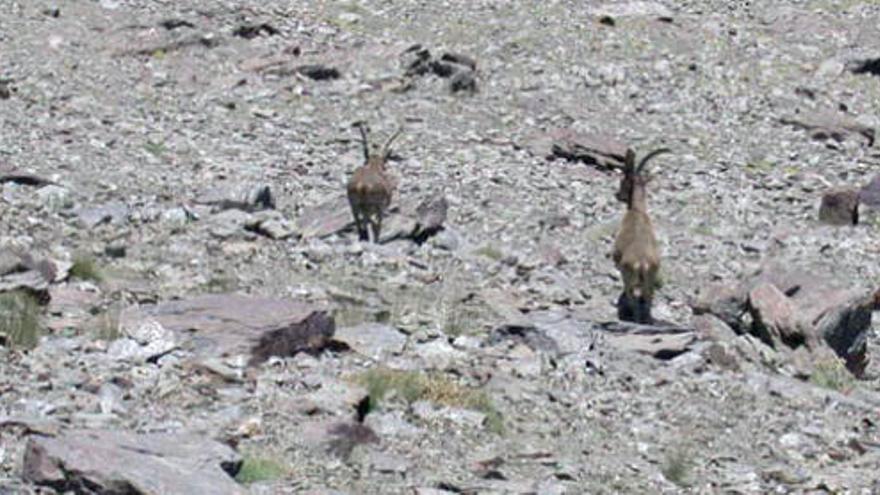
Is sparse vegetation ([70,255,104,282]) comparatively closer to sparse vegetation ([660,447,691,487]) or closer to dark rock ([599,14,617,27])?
sparse vegetation ([660,447,691,487])

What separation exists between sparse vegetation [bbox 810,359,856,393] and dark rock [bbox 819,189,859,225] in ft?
19.9

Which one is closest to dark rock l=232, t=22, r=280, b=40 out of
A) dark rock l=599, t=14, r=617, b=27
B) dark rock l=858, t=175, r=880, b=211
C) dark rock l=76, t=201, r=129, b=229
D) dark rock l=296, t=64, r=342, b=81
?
dark rock l=296, t=64, r=342, b=81

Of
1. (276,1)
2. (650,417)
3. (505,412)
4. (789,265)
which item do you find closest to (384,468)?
(505,412)

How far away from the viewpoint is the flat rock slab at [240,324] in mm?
12352

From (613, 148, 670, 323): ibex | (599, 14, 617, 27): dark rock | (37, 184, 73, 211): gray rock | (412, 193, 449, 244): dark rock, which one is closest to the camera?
(613, 148, 670, 323): ibex

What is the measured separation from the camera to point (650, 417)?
41.4 feet

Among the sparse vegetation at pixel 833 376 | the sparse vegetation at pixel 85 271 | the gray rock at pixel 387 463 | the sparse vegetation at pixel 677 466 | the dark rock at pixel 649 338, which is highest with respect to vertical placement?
the gray rock at pixel 387 463

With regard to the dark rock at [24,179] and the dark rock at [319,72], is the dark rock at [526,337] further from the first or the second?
the dark rock at [319,72]

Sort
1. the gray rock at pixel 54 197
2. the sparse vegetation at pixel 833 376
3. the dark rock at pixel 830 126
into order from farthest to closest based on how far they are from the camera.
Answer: the dark rock at pixel 830 126 → the gray rock at pixel 54 197 → the sparse vegetation at pixel 833 376

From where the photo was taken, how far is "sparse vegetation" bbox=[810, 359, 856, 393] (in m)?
14.6

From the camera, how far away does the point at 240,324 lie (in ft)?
41.5

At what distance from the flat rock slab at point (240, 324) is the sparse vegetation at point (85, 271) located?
1.24 metres

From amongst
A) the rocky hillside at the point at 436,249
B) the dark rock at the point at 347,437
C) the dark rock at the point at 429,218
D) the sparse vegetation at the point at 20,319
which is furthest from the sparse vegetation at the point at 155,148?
the dark rock at the point at 347,437

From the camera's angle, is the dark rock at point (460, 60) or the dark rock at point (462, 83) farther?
the dark rock at point (460, 60)
